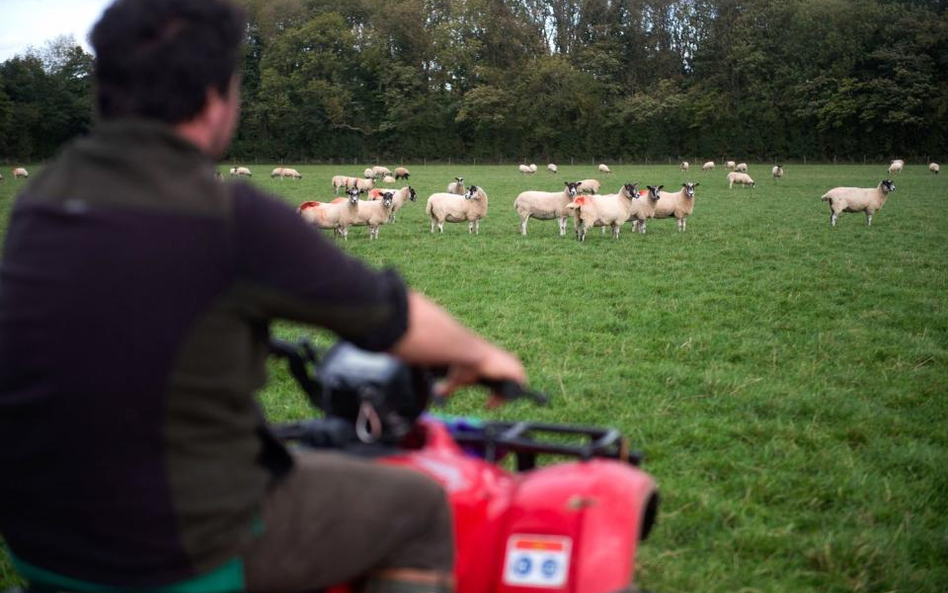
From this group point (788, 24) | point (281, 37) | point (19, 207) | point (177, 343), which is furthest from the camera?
point (281, 37)

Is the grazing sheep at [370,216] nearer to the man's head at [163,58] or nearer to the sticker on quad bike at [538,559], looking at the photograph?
the sticker on quad bike at [538,559]

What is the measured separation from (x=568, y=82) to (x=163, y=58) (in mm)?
78544

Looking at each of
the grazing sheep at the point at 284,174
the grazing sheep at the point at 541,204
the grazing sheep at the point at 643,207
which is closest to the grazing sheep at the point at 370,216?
the grazing sheep at the point at 541,204

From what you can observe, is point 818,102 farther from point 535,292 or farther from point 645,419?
point 645,419

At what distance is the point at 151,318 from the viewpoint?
66.2 inches

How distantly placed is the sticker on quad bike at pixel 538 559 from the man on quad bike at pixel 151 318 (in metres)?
0.69

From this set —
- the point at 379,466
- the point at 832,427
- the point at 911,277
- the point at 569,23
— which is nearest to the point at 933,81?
the point at 569,23

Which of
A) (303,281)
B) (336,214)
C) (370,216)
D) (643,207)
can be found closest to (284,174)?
(336,214)

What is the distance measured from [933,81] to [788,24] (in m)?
13.5

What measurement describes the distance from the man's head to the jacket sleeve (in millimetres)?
216

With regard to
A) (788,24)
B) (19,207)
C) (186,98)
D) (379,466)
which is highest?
(788,24)

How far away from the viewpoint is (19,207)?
188cm

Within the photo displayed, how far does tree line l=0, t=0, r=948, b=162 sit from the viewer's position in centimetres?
7062

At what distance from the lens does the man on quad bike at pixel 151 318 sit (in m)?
1.68
